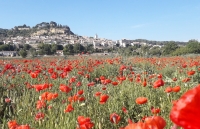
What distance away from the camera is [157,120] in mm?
870

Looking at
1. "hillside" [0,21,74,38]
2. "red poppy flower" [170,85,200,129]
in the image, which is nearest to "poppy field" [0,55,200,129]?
"red poppy flower" [170,85,200,129]

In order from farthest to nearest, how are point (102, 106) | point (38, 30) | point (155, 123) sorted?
point (38, 30) → point (102, 106) → point (155, 123)

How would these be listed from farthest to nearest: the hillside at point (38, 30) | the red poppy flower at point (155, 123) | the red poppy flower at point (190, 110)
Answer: the hillside at point (38, 30), the red poppy flower at point (155, 123), the red poppy flower at point (190, 110)

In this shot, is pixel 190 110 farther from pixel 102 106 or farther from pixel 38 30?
pixel 38 30

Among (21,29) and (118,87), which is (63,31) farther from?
(118,87)

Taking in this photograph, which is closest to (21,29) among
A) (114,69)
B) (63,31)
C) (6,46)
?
(63,31)

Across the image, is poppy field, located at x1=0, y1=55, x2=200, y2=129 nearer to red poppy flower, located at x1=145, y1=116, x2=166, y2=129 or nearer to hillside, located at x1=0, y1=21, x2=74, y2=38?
red poppy flower, located at x1=145, y1=116, x2=166, y2=129

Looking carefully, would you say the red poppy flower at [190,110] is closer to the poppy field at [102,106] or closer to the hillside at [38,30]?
the poppy field at [102,106]

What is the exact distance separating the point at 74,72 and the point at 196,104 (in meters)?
7.96

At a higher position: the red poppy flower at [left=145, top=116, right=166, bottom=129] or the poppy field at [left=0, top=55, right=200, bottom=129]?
the red poppy flower at [left=145, top=116, right=166, bottom=129]

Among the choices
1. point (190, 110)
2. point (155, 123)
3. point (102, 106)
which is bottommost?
point (102, 106)

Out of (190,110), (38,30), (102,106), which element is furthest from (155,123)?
(38,30)

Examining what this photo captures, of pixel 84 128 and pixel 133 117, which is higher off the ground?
pixel 84 128

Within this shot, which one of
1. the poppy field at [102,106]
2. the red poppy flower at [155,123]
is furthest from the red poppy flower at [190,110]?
the red poppy flower at [155,123]
